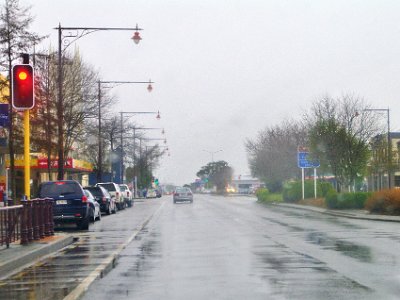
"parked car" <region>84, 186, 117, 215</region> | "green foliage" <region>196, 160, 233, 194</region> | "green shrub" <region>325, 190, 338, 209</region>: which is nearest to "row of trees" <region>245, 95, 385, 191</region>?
"green shrub" <region>325, 190, 338, 209</region>

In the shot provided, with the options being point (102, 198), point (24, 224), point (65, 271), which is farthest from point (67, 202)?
point (65, 271)

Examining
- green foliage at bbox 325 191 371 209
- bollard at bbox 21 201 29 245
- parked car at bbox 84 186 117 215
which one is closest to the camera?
bollard at bbox 21 201 29 245

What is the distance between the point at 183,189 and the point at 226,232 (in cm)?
4270

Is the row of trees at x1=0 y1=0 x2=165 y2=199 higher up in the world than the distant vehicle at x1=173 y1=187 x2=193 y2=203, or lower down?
higher up

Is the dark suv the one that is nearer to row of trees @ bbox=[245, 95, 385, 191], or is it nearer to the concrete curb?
the concrete curb

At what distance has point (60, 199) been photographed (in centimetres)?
2672

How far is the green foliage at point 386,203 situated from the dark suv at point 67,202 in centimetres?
1533

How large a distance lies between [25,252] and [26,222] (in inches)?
90.7

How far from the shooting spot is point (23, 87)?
18.2 meters

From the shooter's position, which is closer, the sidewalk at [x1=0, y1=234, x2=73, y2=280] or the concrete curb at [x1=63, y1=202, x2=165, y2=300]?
the concrete curb at [x1=63, y1=202, x2=165, y2=300]

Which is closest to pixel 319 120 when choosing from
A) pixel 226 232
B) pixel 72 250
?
pixel 226 232

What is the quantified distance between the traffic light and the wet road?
453 cm

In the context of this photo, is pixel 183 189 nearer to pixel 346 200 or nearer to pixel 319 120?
pixel 319 120

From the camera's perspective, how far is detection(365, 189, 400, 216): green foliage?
34250mm
